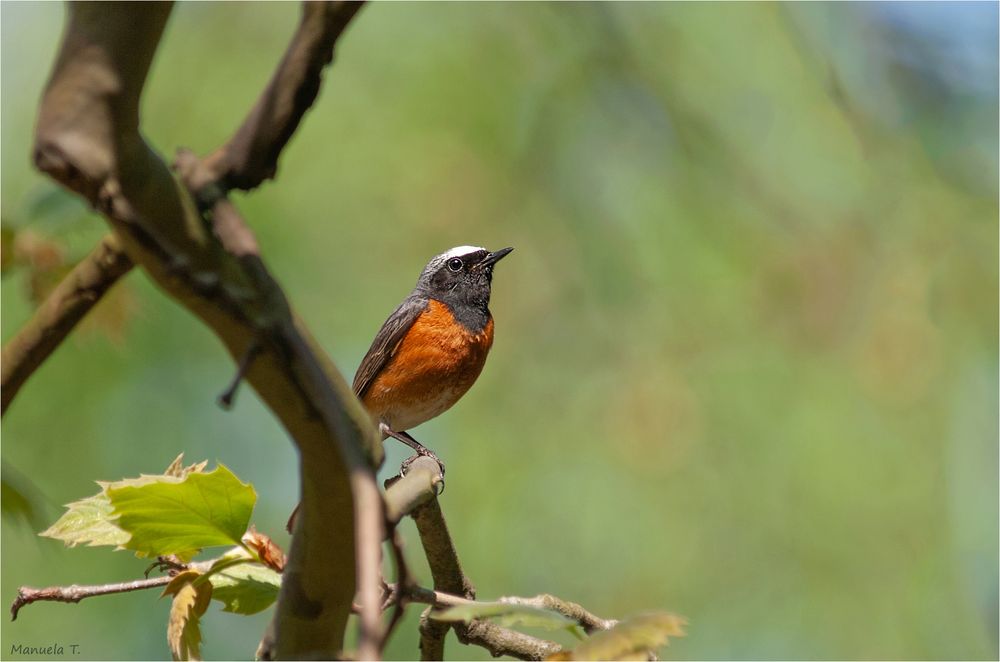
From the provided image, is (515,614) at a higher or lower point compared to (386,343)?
lower

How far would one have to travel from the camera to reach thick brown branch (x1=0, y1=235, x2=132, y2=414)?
1.56 m

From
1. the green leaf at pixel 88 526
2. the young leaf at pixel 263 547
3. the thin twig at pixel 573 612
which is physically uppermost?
the thin twig at pixel 573 612

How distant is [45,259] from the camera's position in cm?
257

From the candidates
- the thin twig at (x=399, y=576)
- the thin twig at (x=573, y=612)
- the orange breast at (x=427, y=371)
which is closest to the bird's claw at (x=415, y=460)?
the orange breast at (x=427, y=371)

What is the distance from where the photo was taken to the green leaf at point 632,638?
1.57 meters

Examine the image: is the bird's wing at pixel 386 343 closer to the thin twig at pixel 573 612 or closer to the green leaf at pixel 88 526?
the thin twig at pixel 573 612

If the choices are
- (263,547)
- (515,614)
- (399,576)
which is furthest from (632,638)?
(263,547)

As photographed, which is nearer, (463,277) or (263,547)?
(263,547)

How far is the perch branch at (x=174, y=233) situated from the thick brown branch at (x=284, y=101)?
77 mm

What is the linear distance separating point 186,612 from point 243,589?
13 cm

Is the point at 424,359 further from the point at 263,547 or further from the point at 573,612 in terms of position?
the point at 263,547

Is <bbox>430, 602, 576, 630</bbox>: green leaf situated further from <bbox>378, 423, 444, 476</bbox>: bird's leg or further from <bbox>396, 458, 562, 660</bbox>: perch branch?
<bbox>378, 423, 444, 476</bbox>: bird's leg

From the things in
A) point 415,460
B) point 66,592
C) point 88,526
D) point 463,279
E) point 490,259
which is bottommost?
point 66,592

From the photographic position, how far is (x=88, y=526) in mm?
2107
